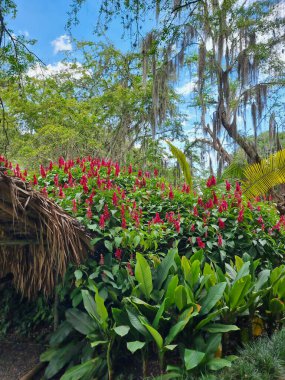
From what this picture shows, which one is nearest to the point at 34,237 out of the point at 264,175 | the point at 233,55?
the point at 264,175

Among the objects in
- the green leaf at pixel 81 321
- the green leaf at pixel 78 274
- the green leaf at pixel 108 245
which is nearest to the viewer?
the green leaf at pixel 81 321

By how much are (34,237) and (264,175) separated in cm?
363

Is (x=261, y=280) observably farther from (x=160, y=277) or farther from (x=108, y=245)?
(x=108, y=245)

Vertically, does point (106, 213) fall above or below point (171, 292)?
above

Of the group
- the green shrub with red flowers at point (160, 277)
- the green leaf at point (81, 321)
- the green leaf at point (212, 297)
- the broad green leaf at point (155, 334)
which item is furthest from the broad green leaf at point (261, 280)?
the green leaf at point (81, 321)

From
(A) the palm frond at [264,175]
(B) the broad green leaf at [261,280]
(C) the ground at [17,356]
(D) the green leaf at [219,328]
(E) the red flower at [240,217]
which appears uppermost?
(A) the palm frond at [264,175]

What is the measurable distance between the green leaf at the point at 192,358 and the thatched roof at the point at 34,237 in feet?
4.26

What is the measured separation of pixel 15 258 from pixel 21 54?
103 inches

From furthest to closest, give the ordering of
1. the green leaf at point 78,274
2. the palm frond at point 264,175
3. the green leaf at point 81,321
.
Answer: the palm frond at point 264,175, the green leaf at point 78,274, the green leaf at point 81,321

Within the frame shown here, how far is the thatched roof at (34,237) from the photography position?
9.98ft

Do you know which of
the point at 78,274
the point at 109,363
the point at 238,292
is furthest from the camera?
the point at 78,274

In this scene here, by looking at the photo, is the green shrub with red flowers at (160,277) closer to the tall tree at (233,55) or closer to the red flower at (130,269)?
the red flower at (130,269)

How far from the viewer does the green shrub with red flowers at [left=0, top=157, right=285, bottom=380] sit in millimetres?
2820

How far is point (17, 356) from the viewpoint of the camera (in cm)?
379
